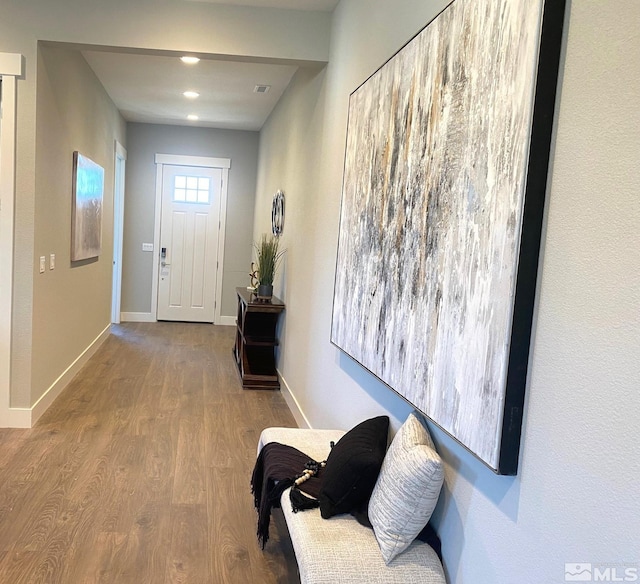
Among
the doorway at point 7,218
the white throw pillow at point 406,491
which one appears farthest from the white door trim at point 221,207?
the white throw pillow at point 406,491

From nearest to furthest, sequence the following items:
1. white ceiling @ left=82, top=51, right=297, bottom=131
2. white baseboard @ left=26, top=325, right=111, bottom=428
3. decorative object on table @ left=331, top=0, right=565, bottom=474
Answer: decorative object on table @ left=331, top=0, right=565, bottom=474, white baseboard @ left=26, top=325, right=111, bottom=428, white ceiling @ left=82, top=51, right=297, bottom=131

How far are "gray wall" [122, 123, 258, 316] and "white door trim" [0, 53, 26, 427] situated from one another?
452 centimetres

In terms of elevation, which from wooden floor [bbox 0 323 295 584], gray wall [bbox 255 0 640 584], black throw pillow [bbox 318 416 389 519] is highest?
gray wall [bbox 255 0 640 584]

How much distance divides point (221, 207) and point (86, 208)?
10.9 feet

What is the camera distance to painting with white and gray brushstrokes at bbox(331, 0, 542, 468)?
1.40m

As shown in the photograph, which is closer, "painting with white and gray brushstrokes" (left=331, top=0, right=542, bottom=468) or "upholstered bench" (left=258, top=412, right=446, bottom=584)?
"painting with white and gray brushstrokes" (left=331, top=0, right=542, bottom=468)

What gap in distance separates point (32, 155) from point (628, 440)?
11.9 feet

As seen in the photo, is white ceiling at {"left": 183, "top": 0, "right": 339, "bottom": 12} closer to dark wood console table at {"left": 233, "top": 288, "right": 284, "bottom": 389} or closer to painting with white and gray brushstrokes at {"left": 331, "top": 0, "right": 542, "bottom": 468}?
painting with white and gray brushstrokes at {"left": 331, "top": 0, "right": 542, "bottom": 468}

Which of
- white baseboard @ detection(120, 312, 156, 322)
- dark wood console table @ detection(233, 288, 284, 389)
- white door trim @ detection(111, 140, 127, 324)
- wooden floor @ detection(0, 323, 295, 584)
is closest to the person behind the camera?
wooden floor @ detection(0, 323, 295, 584)

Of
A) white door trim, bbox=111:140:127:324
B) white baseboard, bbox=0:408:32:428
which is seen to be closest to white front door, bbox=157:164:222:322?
white door trim, bbox=111:140:127:324

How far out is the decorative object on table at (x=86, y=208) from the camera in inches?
183

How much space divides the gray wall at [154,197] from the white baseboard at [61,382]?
1.85 m

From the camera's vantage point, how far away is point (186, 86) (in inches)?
225

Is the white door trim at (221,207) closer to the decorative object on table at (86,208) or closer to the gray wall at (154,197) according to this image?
the gray wall at (154,197)
